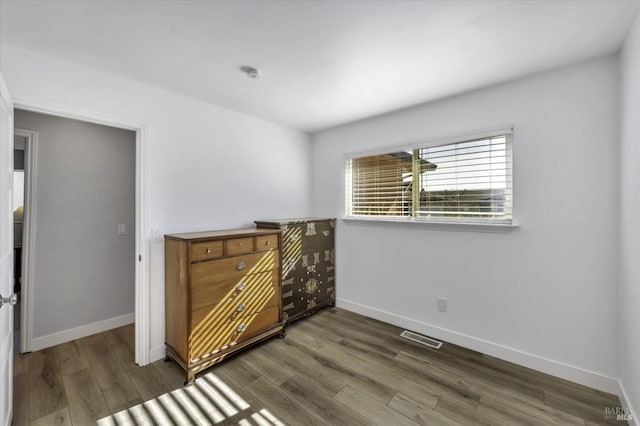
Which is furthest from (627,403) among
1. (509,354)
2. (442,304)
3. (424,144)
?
(424,144)

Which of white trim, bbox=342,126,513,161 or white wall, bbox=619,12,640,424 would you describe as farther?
white trim, bbox=342,126,513,161

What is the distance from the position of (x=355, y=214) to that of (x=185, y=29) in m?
2.55

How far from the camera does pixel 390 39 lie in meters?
1.77

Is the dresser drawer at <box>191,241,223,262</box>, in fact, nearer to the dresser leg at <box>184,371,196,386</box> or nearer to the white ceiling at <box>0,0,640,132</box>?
the dresser leg at <box>184,371,196,386</box>

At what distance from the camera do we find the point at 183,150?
2.62m

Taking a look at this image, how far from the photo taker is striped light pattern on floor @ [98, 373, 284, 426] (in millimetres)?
1730

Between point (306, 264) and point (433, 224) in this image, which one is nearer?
point (433, 224)

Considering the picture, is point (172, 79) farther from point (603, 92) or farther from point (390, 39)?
point (603, 92)

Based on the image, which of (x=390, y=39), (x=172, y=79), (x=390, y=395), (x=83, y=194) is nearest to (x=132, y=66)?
(x=172, y=79)

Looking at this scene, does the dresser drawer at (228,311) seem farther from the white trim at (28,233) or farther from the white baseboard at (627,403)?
the white baseboard at (627,403)

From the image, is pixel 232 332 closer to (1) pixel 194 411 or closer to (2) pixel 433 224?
(1) pixel 194 411

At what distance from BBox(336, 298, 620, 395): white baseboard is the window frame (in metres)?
1.01

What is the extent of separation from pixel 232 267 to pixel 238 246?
19 cm

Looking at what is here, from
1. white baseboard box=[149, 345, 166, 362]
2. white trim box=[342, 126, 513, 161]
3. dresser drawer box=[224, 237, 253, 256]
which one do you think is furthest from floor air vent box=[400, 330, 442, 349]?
white baseboard box=[149, 345, 166, 362]
